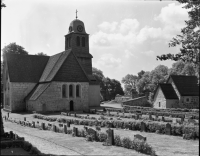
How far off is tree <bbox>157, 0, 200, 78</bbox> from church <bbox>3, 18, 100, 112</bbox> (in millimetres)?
37954

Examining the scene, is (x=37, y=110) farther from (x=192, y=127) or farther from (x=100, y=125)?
(x=192, y=127)

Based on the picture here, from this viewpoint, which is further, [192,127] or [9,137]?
[192,127]

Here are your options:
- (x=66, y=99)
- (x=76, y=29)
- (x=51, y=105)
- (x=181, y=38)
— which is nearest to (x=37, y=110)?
(x=51, y=105)

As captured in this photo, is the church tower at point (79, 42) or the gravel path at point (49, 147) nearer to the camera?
the gravel path at point (49, 147)

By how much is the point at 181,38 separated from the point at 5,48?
58.5 meters

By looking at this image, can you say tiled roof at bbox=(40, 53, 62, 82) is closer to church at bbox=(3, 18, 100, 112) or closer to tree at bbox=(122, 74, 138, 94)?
church at bbox=(3, 18, 100, 112)

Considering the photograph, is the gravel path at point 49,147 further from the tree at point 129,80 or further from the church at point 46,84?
the tree at point 129,80

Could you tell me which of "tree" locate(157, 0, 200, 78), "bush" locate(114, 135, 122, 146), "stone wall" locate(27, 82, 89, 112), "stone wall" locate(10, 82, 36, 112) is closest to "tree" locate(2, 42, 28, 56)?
"stone wall" locate(10, 82, 36, 112)

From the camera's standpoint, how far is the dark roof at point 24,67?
5047cm

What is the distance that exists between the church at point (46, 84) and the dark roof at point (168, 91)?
14235 mm

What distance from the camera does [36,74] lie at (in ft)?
173

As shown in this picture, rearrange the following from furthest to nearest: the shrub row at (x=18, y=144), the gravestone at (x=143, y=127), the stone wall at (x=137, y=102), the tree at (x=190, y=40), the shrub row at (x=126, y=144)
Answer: the stone wall at (x=137, y=102) → the gravestone at (x=143, y=127) → the shrub row at (x=18, y=144) → the shrub row at (x=126, y=144) → the tree at (x=190, y=40)

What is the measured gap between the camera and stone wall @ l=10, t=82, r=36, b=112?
162 feet

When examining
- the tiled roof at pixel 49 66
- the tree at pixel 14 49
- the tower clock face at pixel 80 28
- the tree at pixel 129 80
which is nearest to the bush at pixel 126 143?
the tiled roof at pixel 49 66
